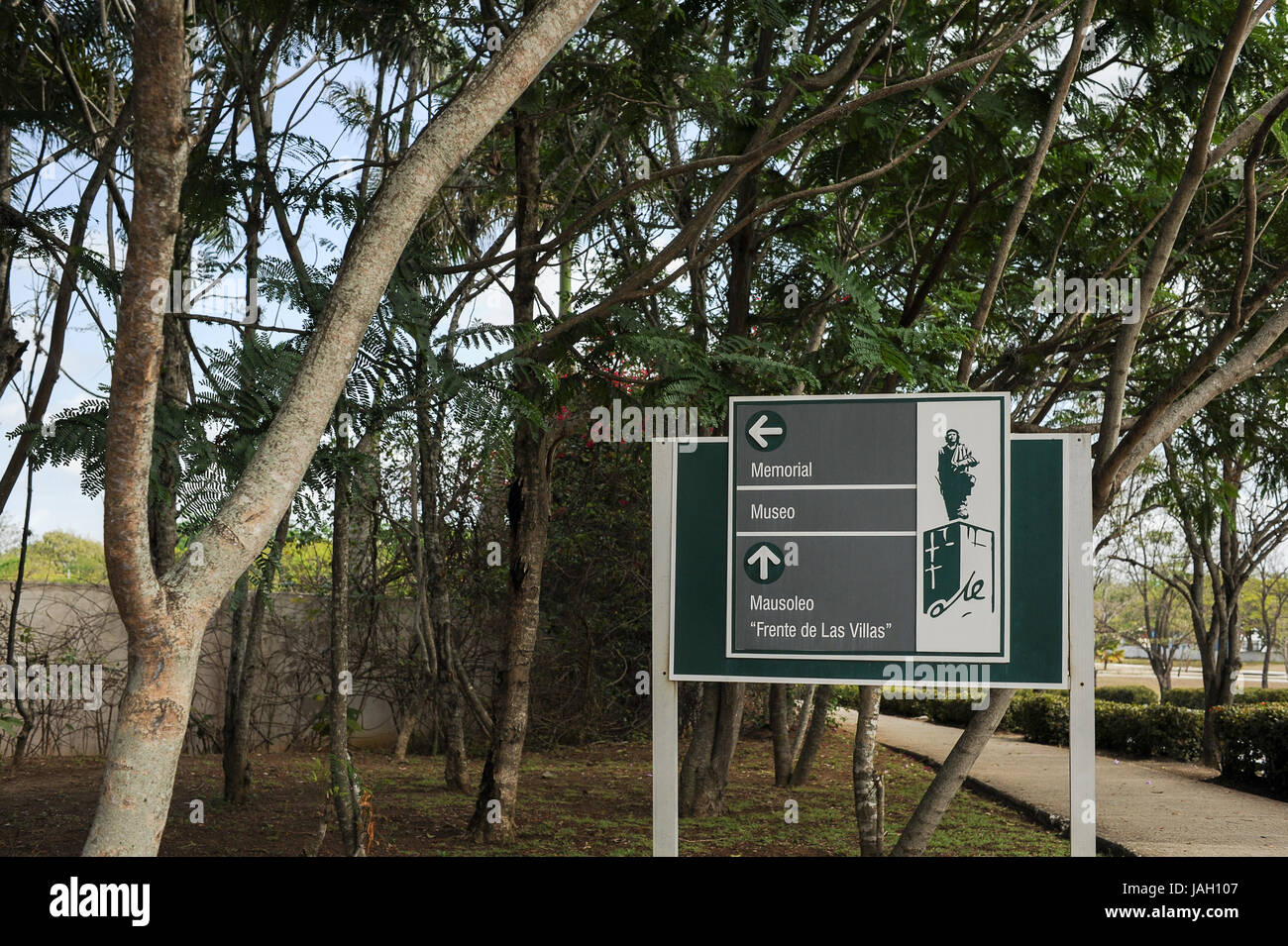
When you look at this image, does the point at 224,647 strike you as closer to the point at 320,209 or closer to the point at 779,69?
the point at 320,209

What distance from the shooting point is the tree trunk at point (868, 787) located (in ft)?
23.2

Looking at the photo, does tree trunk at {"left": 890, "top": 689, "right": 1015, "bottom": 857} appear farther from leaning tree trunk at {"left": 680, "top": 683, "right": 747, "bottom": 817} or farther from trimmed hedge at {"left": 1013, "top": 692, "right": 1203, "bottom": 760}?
trimmed hedge at {"left": 1013, "top": 692, "right": 1203, "bottom": 760}

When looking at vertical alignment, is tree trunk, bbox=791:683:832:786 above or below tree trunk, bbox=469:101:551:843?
below

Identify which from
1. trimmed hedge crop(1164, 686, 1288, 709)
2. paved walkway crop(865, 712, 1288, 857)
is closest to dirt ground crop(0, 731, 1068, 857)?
paved walkway crop(865, 712, 1288, 857)

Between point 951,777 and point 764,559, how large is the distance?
2204mm

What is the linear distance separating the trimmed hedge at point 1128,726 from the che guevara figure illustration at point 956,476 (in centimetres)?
1164

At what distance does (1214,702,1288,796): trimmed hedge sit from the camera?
37.5 feet

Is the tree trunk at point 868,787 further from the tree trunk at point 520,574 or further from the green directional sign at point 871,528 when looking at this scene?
the tree trunk at point 520,574

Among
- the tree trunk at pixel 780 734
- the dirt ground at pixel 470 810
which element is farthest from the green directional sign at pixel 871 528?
the tree trunk at pixel 780 734

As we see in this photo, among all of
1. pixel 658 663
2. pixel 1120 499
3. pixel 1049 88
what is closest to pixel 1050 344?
pixel 1049 88

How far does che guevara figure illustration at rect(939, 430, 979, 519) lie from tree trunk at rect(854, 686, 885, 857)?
87.8 inches

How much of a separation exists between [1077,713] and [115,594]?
422 centimetres

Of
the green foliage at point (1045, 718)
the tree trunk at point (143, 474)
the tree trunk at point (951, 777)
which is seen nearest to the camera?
the tree trunk at point (143, 474)

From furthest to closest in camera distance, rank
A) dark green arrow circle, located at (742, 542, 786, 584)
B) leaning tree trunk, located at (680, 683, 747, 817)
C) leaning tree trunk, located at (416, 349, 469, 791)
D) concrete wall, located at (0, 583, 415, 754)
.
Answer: concrete wall, located at (0, 583, 415, 754), leaning tree trunk, located at (680, 683, 747, 817), leaning tree trunk, located at (416, 349, 469, 791), dark green arrow circle, located at (742, 542, 786, 584)
